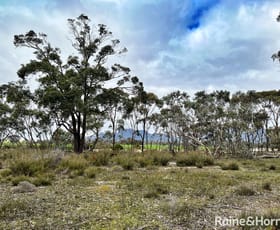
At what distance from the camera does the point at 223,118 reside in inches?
1277

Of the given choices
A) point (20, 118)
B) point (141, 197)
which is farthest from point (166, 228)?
point (20, 118)

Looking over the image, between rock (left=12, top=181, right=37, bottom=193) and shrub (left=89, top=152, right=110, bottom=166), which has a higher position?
shrub (left=89, top=152, right=110, bottom=166)

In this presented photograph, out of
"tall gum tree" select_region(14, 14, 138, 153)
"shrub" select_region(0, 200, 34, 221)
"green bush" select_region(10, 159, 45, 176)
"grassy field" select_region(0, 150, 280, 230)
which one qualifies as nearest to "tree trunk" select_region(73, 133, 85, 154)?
"tall gum tree" select_region(14, 14, 138, 153)

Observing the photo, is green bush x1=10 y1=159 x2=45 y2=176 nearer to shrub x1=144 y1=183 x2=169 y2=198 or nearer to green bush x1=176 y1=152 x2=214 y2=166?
shrub x1=144 y1=183 x2=169 y2=198

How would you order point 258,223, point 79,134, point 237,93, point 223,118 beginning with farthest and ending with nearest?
point 237,93 < point 223,118 < point 79,134 < point 258,223

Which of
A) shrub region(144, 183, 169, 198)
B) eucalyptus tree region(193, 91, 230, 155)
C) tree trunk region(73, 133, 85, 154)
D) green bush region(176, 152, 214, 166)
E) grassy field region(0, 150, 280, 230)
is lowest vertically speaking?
grassy field region(0, 150, 280, 230)

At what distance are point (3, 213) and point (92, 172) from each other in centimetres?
511

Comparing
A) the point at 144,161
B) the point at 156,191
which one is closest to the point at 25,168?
the point at 156,191

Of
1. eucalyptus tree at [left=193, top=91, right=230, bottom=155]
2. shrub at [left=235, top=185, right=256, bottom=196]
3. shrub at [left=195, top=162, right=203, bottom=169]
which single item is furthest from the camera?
eucalyptus tree at [left=193, top=91, right=230, bottom=155]

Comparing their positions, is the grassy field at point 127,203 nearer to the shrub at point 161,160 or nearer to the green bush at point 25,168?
the green bush at point 25,168

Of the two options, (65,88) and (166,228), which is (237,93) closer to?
(65,88)

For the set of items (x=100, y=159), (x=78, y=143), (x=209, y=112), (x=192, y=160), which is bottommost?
(x=192, y=160)

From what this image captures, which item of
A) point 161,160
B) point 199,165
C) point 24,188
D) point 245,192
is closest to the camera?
point 245,192

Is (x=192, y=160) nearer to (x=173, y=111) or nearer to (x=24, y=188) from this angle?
(x=24, y=188)
